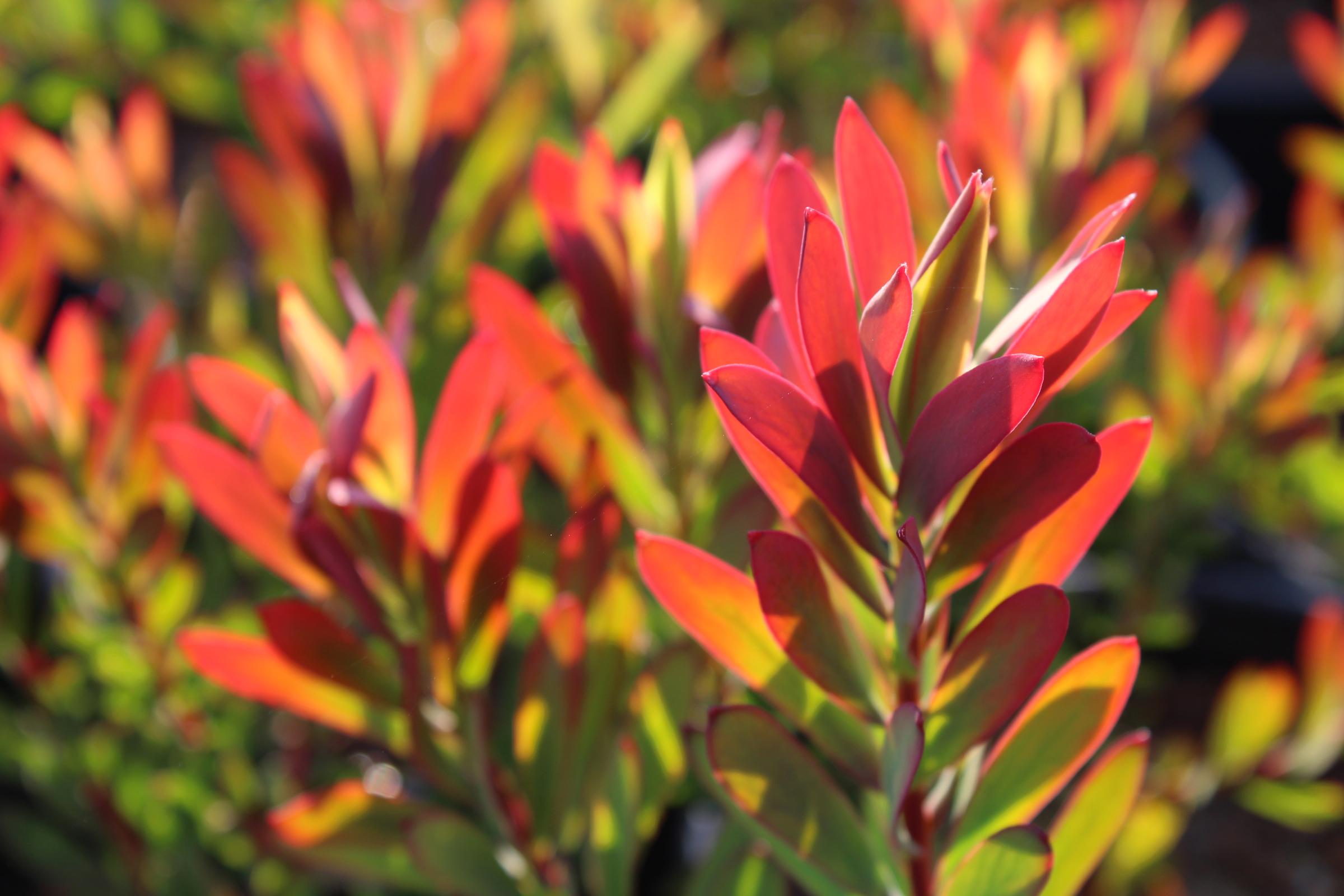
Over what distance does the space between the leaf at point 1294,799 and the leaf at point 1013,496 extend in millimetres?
650

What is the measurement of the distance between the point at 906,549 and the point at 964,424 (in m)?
0.05

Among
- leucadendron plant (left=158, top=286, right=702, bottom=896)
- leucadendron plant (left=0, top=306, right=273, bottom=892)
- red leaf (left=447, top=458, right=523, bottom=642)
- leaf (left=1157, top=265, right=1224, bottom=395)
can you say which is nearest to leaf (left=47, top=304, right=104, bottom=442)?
leucadendron plant (left=0, top=306, right=273, bottom=892)

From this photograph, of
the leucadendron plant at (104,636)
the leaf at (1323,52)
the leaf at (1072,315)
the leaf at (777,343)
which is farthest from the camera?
the leaf at (1323,52)

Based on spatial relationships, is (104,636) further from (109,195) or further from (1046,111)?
(1046,111)

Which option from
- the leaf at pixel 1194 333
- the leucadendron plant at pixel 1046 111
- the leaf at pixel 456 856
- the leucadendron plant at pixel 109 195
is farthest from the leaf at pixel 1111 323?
the leucadendron plant at pixel 109 195

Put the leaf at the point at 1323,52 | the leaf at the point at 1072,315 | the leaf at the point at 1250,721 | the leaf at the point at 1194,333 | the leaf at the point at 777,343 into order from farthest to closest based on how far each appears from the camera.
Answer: the leaf at the point at 1323,52 → the leaf at the point at 1250,721 → the leaf at the point at 1194,333 → the leaf at the point at 777,343 → the leaf at the point at 1072,315

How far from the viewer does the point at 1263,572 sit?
114 cm

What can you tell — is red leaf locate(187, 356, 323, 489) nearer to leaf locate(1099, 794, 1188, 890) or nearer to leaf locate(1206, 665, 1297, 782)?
leaf locate(1099, 794, 1188, 890)

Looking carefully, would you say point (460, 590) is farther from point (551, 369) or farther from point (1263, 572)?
point (1263, 572)

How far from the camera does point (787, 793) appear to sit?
389mm

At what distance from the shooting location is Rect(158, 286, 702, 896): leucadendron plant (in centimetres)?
43

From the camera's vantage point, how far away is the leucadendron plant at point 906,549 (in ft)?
1.00

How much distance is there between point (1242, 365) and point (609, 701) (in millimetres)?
515

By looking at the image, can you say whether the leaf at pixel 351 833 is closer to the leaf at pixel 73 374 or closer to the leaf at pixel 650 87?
the leaf at pixel 73 374
